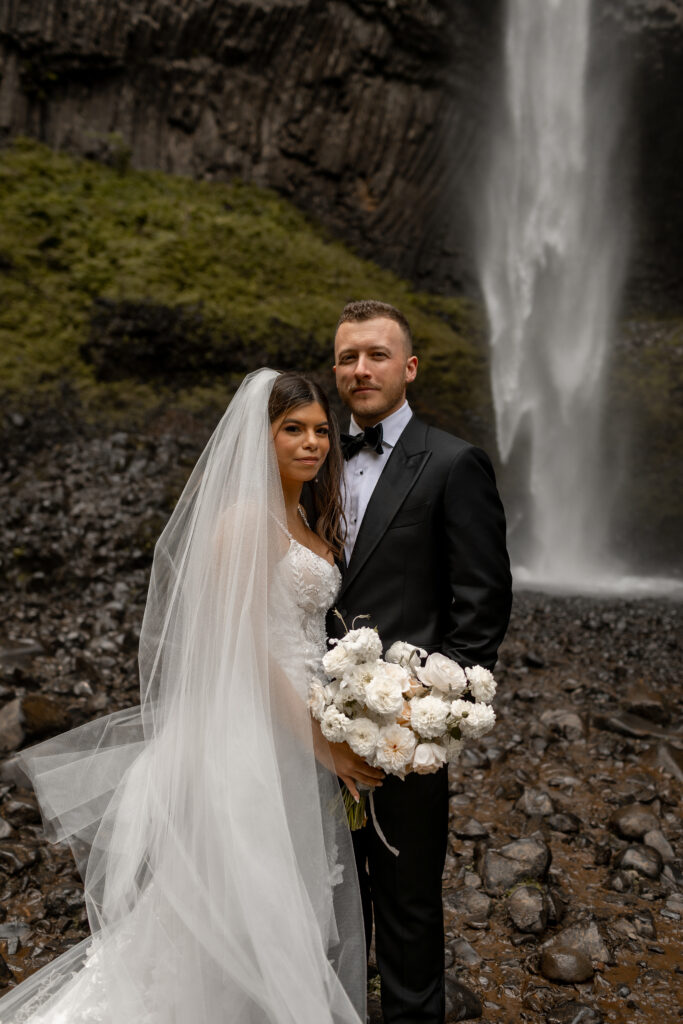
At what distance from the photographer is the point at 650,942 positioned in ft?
13.4

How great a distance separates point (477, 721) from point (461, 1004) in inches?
72.7

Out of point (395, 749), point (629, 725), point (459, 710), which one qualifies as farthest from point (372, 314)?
point (629, 725)

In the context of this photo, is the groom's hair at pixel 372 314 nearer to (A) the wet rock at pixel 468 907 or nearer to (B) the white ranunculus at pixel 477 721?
(B) the white ranunculus at pixel 477 721

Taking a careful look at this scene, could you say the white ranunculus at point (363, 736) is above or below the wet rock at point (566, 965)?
above

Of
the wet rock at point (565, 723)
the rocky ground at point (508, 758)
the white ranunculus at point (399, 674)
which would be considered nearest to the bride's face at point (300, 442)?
the white ranunculus at point (399, 674)

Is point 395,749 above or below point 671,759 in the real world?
above

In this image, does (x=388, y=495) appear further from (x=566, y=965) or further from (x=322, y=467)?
(x=566, y=965)

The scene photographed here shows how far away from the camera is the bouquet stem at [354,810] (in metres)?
3.02

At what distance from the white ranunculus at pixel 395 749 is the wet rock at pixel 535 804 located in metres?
3.44

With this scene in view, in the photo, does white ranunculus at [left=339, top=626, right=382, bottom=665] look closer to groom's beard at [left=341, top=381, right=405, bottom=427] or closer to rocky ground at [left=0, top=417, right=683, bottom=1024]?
groom's beard at [left=341, top=381, right=405, bottom=427]

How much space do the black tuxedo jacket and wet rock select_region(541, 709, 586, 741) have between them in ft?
14.4

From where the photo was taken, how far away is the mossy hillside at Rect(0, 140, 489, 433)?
45.8ft

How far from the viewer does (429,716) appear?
2.56m

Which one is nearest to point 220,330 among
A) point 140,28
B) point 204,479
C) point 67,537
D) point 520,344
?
point 67,537
